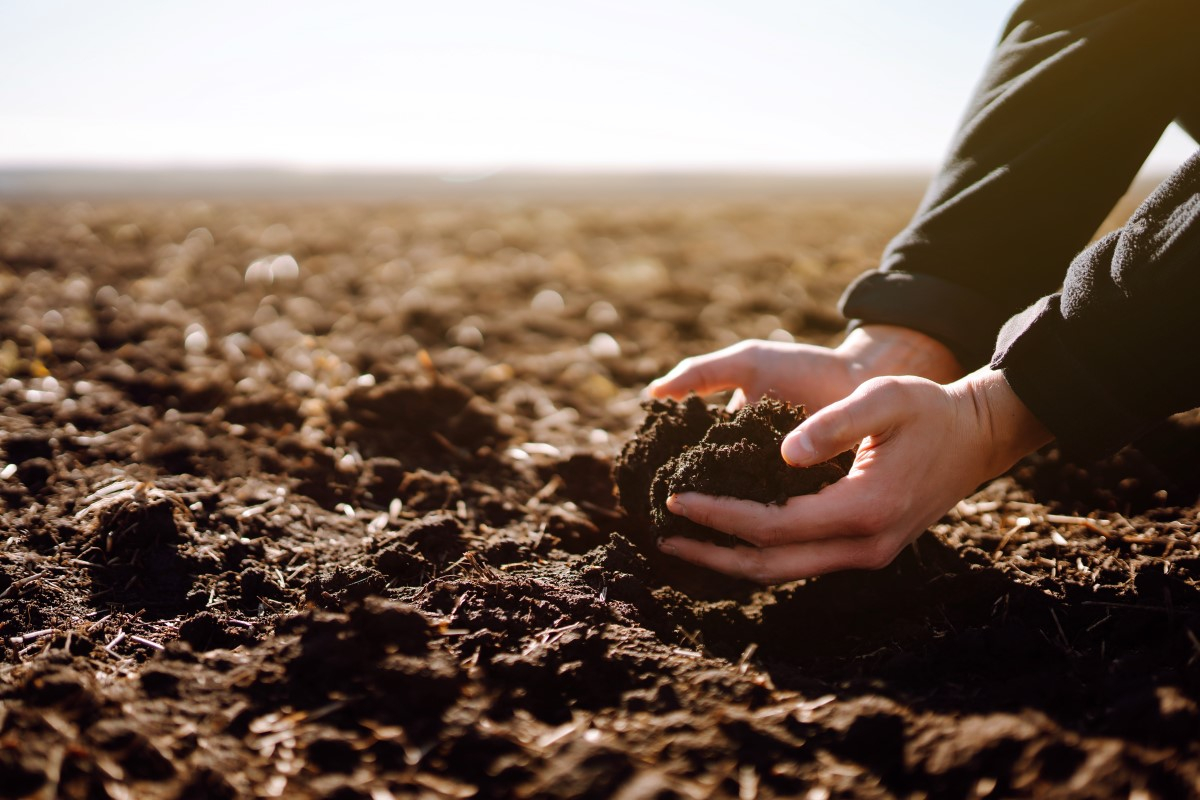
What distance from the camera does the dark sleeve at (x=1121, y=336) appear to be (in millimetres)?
1581

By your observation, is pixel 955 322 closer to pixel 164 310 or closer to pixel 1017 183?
pixel 1017 183

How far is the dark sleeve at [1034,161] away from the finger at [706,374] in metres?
0.37

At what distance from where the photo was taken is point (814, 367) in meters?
2.43

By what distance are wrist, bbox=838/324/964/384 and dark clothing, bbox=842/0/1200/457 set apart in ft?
0.18

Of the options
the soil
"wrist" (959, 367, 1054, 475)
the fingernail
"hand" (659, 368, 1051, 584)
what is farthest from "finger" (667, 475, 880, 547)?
"wrist" (959, 367, 1054, 475)

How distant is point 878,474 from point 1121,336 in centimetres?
57

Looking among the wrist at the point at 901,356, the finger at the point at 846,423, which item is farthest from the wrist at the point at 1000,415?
the wrist at the point at 901,356

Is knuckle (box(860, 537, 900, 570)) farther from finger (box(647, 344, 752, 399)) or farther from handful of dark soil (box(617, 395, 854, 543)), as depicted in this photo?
finger (box(647, 344, 752, 399))

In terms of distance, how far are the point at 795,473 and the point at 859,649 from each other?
0.41 m

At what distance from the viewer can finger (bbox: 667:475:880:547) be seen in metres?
1.72

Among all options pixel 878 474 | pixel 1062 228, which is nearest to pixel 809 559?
pixel 878 474

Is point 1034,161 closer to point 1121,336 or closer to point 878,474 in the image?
point 1121,336

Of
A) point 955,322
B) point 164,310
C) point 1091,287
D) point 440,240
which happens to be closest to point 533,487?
point 955,322

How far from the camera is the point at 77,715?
1.39 m
